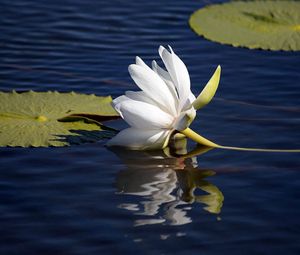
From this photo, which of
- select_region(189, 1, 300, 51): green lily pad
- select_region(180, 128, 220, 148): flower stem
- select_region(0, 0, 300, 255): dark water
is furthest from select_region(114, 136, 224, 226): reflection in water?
select_region(189, 1, 300, 51): green lily pad

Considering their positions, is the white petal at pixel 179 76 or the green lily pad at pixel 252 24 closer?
the white petal at pixel 179 76

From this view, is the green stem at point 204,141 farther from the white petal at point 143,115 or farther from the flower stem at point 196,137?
the white petal at point 143,115

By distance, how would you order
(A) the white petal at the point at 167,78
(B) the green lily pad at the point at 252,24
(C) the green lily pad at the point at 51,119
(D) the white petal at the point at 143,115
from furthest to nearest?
1. (B) the green lily pad at the point at 252,24
2. (C) the green lily pad at the point at 51,119
3. (A) the white petal at the point at 167,78
4. (D) the white petal at the point at 143,115

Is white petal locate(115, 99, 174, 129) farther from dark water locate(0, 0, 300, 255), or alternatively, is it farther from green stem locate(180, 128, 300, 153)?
dark water locate(0, 0, 300, 255)

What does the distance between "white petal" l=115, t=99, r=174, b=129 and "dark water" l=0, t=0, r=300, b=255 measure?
30 cm

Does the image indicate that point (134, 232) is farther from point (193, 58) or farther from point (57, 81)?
point (193, 58)

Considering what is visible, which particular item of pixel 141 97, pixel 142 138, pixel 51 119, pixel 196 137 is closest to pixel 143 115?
pixel 141 97

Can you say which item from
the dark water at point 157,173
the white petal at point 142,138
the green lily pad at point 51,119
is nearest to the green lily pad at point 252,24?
the dark water at point 157,173

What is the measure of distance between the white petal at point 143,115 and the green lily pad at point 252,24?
2.45 meters

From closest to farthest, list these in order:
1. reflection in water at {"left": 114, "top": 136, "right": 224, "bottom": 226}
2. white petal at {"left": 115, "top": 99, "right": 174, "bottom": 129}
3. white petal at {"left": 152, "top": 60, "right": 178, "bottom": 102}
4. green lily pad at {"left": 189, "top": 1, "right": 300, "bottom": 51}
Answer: reflection in water at {"left": 114, "top": 136, "right": 224, "bottom": 226}
white petal at {"left": 115, "top": 99, "right": 174, "bottom": 129}
white petal at {"left": 152, "top": 60, "right": 178, "bottom": 102}
green lily pad at {"left": 189, "top": 1, "right": 300, "bottom": 51}

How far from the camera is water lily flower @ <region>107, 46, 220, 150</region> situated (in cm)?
480

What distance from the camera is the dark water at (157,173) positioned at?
415 centimetres

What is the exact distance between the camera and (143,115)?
4.79 meters

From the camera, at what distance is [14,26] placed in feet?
26.0
